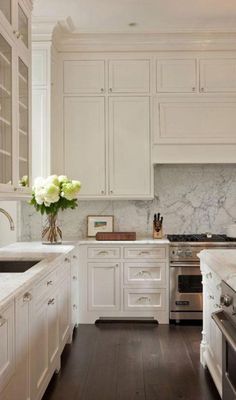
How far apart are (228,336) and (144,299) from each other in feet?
Answer: 8.06

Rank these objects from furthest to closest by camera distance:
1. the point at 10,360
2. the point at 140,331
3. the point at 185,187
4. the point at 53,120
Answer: the point at 185,187 < the point at 53,120 < the point at 140,331 < the point at 10,360

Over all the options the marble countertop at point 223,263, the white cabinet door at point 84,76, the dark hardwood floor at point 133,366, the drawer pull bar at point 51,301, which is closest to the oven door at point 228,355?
the marble countertop at point 223,263

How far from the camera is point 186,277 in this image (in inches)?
169

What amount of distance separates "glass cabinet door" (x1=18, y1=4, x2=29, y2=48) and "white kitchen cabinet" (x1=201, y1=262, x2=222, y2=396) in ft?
6.90

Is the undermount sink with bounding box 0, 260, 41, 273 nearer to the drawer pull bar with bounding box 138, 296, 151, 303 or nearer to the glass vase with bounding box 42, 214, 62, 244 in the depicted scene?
the glass vase with bounding box 42, 214, 62, 244

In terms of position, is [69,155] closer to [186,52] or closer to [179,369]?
[186,52]

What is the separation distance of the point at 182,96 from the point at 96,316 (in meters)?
2.42

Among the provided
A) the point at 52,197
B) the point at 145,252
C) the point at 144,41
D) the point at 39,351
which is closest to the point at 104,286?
the point at 145,252

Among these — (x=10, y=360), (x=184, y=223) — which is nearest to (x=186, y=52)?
(x=184, y=223)

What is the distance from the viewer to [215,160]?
14.8 feet

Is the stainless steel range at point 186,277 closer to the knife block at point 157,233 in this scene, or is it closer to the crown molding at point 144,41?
the knife block at point 157,233

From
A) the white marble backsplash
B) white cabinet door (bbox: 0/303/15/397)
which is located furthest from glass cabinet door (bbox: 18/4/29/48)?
the white marble backsplash

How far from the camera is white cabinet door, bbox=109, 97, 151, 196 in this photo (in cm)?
455

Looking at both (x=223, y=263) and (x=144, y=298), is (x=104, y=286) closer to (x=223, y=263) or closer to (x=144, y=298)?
(x=144, y=298)
